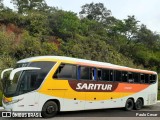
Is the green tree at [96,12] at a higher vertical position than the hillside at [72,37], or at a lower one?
higher

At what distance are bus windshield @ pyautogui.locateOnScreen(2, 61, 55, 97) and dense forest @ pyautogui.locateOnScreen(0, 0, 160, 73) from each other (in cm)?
1350

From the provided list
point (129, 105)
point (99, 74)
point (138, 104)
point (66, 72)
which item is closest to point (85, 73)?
point (99, 74)

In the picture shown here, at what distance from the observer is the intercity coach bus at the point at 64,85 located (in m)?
13.8

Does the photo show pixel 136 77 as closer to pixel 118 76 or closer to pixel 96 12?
pixel 118 76

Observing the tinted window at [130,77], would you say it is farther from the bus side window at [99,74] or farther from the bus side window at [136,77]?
the bus side window at [99,74]

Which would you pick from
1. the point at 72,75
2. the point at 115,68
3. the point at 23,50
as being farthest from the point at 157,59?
the point at 72,75

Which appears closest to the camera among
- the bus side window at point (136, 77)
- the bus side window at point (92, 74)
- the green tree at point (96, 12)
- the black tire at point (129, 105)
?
the bus side window at point (92, 74)

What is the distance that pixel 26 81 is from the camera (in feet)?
45.5

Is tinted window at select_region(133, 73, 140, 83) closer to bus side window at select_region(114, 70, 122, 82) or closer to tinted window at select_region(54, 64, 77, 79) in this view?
bus side window at select_region(114, 70, 122, 82)

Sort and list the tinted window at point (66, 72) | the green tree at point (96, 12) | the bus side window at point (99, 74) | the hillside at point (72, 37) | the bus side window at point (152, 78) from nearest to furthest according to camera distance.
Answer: the tinted window at point (66, 72) → the bus side window at point (99, 74) → the bus side window at point (152, 78) → the hillside at point (72, 37) → the green tree at point (96, 12)

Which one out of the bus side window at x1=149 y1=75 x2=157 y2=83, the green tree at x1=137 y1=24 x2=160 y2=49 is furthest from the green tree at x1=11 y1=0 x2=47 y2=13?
the bus side window at x1=149 y1=75 x2=157 y2=83

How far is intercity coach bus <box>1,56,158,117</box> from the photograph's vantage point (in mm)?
13820

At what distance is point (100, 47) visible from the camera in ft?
124

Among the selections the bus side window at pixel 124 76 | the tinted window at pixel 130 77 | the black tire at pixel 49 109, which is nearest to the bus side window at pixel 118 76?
the bus side window at pixel 124 76
